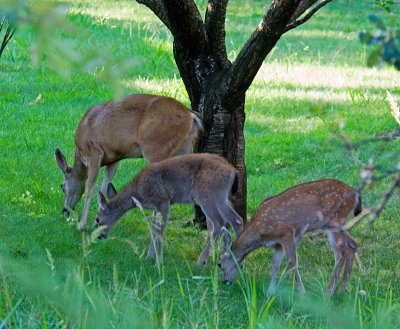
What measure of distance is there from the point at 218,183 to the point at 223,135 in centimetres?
107

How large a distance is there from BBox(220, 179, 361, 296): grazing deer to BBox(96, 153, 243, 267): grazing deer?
0.46m

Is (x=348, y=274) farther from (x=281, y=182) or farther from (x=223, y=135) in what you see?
(x=281, y=182)

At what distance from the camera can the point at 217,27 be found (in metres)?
8.34

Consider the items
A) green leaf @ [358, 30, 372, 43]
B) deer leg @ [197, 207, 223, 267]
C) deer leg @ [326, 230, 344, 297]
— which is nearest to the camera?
green leaf @ [358, 30, 372, 43]

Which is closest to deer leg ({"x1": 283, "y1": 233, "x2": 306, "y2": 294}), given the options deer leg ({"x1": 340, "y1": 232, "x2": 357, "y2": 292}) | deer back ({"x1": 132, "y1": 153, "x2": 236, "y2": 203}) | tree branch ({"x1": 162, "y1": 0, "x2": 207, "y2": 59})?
deer leg ({"x1": 340, "y1": 232, "x2": 357, "y2": 292})

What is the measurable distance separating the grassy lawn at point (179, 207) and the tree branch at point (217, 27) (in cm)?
118

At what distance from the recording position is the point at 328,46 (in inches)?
702

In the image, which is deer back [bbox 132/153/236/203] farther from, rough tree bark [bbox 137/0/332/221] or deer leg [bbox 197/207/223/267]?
rough tree bark [bbox 137/0/332/221]

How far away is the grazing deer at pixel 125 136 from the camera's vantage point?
8508 millimetres

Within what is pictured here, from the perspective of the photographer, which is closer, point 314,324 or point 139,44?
point 314,324

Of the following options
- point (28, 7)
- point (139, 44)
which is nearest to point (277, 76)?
point (139, 44)

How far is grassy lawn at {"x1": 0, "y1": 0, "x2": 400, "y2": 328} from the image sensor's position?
16.5 ft

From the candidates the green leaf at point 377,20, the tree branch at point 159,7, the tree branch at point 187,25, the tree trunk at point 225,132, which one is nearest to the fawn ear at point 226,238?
the tree trunk at point 225,132

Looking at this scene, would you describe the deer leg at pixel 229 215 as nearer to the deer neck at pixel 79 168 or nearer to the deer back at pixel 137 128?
the deer back at pixel 137 128
